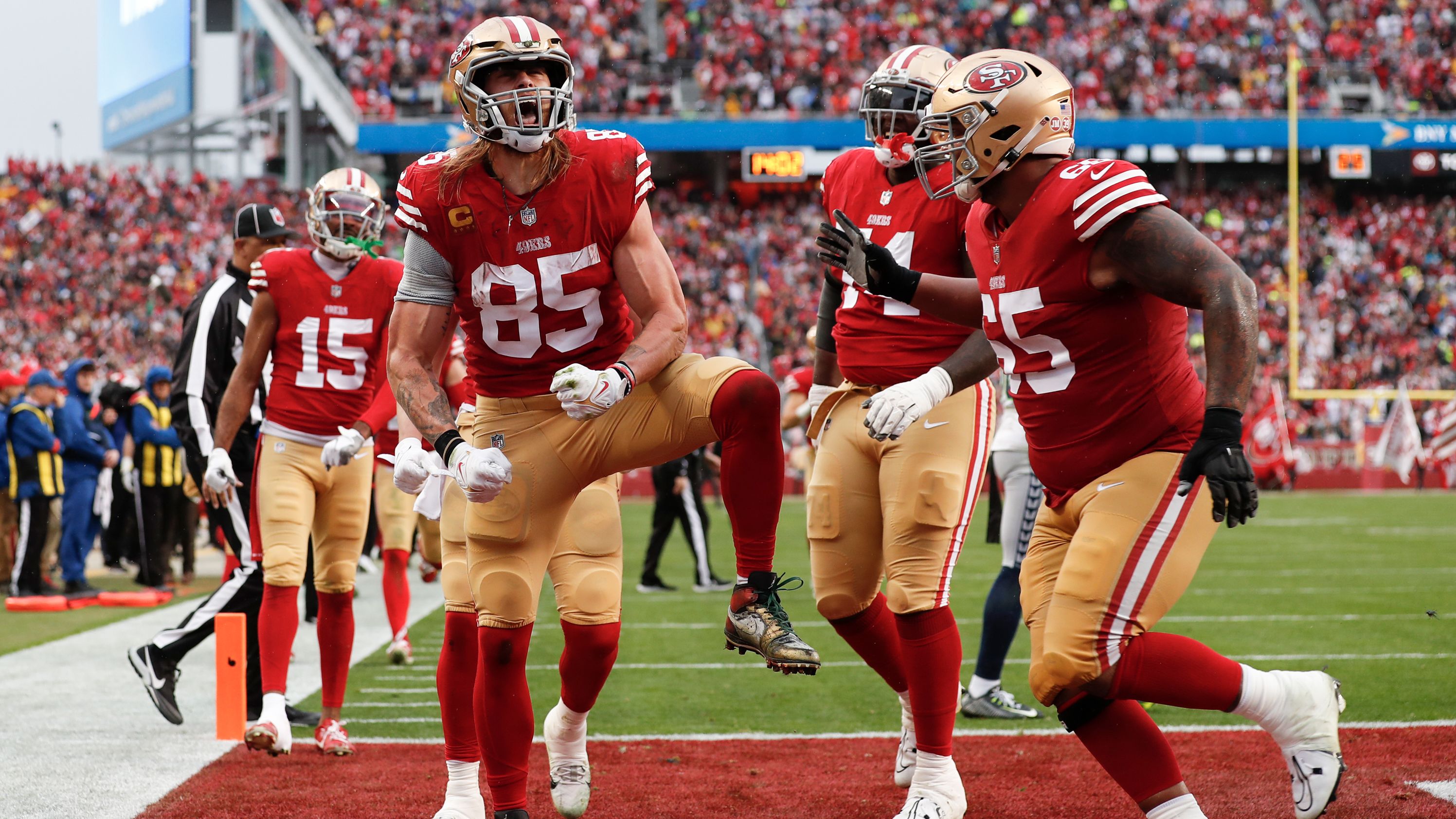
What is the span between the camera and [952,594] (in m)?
9.75

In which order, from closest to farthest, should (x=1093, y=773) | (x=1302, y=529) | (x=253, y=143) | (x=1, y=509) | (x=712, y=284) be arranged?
(x=1093, y=773) → (x=1, y=509) → (x=1302, y=529) → (x=712, y=284) → (x=253, y=143)

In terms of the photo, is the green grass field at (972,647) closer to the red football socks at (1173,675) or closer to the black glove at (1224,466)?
the red football socks at (1173,675)

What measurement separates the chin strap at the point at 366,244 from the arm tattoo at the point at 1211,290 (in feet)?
10.2

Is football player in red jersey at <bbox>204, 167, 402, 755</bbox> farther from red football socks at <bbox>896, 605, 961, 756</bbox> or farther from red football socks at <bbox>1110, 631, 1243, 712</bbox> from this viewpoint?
red football socks at <bbox>1110, 631, 1243, 712</bbox>

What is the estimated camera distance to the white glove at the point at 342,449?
4.67m

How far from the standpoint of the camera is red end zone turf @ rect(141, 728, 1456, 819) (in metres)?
3.90

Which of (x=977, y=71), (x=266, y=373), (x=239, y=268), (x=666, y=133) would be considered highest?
(x=666, y=133)

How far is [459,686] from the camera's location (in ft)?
12.7

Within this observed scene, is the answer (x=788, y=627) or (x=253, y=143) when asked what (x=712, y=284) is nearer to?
(x=253, y=143)

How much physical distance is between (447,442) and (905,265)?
62.1 inches

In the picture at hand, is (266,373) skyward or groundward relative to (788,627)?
skyward

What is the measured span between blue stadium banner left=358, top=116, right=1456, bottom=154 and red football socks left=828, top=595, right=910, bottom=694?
74.7ft

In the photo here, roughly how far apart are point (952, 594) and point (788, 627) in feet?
21.6

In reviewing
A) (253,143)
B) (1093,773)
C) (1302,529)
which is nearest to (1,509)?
(1093,773)
